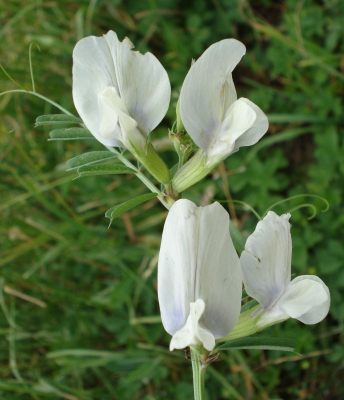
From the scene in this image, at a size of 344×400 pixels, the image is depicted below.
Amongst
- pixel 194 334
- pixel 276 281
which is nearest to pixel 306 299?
pixel 276 281

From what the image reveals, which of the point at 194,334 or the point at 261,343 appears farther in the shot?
the point at 261,343

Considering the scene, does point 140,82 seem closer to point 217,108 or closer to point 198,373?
point 217,108

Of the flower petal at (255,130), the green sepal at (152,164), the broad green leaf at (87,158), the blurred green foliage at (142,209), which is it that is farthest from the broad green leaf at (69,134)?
the blurred green foliage at (142,209)

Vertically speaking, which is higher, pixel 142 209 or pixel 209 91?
pixel 209 91

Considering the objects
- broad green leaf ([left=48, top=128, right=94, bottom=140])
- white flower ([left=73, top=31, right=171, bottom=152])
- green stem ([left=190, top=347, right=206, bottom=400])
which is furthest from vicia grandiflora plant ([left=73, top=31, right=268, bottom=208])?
green stem ([left=190, top=347, right=206, bottom=400])

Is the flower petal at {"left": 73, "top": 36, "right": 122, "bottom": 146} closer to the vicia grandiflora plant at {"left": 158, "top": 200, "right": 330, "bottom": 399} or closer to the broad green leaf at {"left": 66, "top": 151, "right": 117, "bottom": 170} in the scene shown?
the broad green leaf at {"left": 66, "top": 151, "right": 117, "bottom": 170}

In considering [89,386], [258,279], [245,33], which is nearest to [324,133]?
[245,33]

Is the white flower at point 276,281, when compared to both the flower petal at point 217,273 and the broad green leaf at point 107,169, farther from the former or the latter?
the broad green leaf at point 107,169
